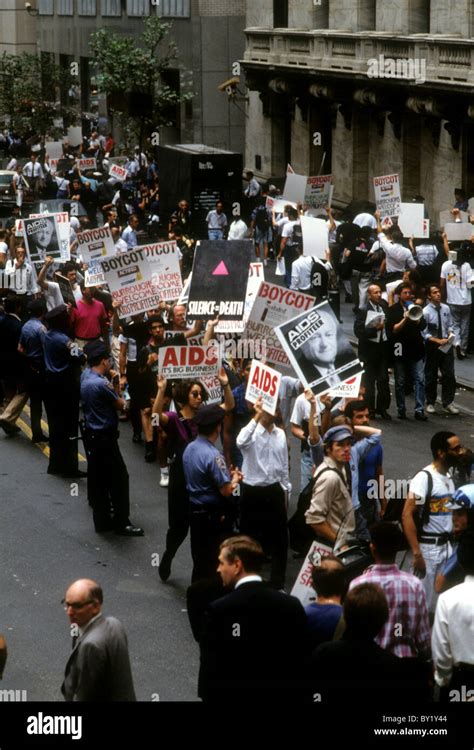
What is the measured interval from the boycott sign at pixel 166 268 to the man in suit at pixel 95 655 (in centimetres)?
950

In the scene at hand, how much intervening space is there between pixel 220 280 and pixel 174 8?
1489 inches

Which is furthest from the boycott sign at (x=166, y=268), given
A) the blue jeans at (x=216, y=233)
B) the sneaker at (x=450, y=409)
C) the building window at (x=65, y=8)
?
the building window at (x=65, y=8)

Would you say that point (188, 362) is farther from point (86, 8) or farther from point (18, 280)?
point (86, 8)

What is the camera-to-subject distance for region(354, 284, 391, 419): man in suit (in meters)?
17.5

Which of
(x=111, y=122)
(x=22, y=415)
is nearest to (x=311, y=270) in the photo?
(x=22, y=415)

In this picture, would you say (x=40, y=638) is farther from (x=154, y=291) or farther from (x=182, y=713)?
(x=154, y=291)

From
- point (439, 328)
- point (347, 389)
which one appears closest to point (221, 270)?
point (347, 389)

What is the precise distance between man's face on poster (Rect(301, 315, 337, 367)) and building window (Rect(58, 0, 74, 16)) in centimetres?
5726

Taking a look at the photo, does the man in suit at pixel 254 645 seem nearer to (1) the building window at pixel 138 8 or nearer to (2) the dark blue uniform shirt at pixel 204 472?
(2) the dark blue uniform shirt at pixel 204 472

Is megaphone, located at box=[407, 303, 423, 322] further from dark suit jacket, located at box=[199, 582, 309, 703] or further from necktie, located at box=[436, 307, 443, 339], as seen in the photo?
dark suit jacket, located at box=[199, 582, 309, 703]

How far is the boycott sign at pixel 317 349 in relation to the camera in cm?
1170

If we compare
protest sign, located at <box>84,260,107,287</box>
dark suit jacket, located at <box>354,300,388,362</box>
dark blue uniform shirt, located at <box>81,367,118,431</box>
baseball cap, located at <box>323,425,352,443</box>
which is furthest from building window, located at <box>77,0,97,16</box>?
baseball cap, located at <box>323,425,352,443</box>

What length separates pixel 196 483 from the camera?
10.7 meters

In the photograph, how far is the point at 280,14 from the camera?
4334 centimetres
